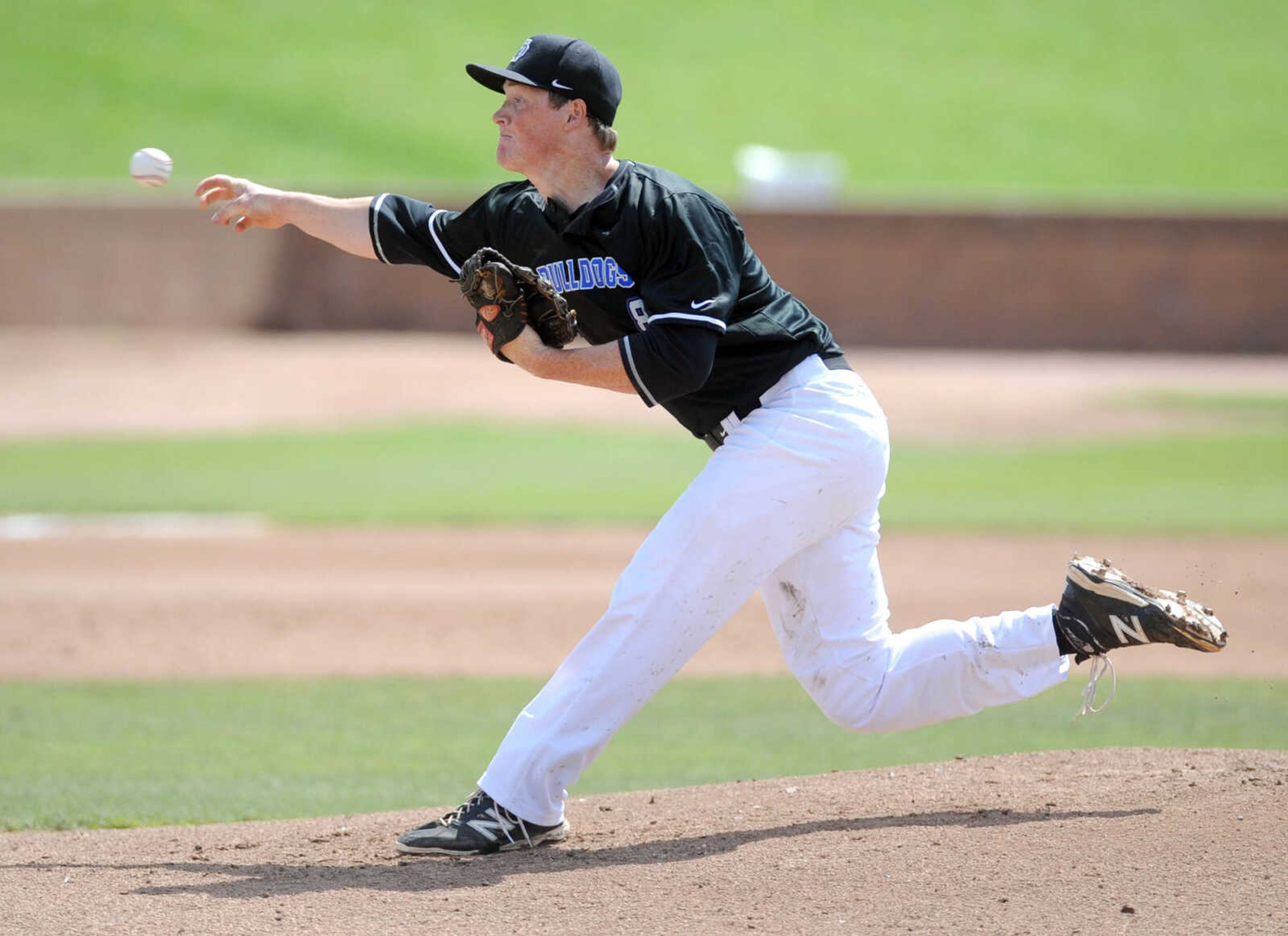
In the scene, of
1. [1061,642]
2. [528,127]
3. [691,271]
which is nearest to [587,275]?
[691,271]

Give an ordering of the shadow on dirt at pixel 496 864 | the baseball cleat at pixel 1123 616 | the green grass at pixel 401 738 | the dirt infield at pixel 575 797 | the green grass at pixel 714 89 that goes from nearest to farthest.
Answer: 1. the dirt infield at pixel 575 797
2. the shadow on dirt at pixel 496 864
3. the baseball cleat at pixel 1123 616
4. the green grass at pixel 401 738
5. the green grass at pixel 714 89

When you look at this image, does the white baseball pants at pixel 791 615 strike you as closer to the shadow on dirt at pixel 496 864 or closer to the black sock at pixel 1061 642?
the black sock at pixel 1061 642

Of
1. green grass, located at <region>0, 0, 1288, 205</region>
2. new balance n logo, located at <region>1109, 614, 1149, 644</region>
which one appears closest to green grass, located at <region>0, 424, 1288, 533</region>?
new balance n logo, located at <region>1109, 614, 1149, 644</region>

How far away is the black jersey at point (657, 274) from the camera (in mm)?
4047

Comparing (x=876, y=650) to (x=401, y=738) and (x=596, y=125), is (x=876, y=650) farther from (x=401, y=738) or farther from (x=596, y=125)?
(x=401, y=738)

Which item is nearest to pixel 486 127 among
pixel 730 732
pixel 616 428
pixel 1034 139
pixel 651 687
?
pixel 1034 139

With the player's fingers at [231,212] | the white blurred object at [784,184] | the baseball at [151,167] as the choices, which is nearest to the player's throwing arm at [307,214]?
the player's fingers at [231,212]

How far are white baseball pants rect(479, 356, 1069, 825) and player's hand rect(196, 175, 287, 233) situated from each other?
165 centimetres

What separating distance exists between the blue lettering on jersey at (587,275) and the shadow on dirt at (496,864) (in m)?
1.63

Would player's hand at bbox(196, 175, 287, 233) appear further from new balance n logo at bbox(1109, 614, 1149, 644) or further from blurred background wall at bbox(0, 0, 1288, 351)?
blurred background wall at bbox(0, 0, 1288, 351)

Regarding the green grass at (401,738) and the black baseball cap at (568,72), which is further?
the green grass at (401,738)

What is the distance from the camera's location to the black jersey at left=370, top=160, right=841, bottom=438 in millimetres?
4047

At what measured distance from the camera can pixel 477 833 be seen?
4.25 m

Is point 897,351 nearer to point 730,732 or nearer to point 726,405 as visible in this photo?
point 730,732
